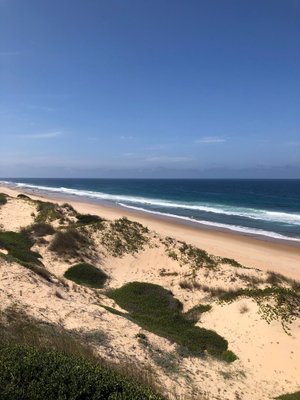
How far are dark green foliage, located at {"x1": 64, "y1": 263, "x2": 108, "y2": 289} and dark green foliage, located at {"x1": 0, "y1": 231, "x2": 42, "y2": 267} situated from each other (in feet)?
5.69

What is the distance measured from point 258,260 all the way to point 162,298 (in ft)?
49.1

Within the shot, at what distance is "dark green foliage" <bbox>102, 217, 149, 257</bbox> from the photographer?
25041 millimetres

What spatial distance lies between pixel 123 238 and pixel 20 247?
6.70 metres

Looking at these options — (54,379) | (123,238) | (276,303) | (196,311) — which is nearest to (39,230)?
(123,238)

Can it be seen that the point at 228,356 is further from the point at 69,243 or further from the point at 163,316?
the point at 69,243

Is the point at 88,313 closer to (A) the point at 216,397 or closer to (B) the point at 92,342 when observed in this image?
(B) the point at 92,342

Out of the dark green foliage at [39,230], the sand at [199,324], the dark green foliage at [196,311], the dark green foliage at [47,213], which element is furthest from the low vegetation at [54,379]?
the dark green foliage at [47,213]

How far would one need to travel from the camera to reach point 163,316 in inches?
644

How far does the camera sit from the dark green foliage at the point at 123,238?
2504cm

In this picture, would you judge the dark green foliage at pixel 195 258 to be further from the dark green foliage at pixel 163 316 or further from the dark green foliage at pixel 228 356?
the dark green foliage at pixel 228 356

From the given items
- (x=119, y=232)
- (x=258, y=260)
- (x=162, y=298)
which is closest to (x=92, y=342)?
(x=162, y=298)

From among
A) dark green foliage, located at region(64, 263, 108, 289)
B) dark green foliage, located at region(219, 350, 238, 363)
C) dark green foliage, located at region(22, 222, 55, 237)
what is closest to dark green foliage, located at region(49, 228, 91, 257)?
dark green foliage, located at region(22, 222, 55, 237)

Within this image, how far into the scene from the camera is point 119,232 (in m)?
27.0

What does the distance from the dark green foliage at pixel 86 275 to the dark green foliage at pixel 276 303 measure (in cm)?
647
